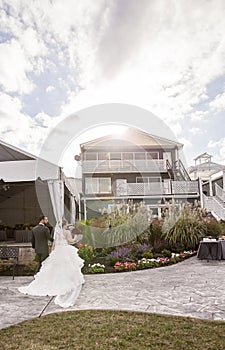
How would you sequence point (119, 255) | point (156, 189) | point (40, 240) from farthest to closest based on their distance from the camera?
1. point (156, 189)
2. point (119, 255)
3. point (40, 240)

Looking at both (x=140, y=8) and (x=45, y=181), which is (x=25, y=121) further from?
(x=140, y=8)

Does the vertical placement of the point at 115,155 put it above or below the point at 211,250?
above

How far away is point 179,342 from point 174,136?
86.5ft

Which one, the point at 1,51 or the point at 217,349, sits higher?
the point at 1,51

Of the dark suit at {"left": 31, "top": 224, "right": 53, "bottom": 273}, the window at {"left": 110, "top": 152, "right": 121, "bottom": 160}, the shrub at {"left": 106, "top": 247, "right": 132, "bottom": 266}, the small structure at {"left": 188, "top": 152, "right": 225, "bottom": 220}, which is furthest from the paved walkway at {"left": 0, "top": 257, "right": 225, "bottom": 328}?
the window at {"left": 110, "top": 152, "right": 121, "bottom": 160}

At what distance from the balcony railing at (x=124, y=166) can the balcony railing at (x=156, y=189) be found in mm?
1858

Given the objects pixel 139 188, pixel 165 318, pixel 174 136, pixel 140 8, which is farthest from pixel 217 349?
pixel 174 136

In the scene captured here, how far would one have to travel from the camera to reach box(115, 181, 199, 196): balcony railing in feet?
81.8

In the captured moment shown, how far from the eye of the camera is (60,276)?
24.9ft

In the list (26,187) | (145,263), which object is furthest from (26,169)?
(145,263)

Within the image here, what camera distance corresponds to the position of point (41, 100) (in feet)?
52.4

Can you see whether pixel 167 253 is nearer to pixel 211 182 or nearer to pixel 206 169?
pixel 211 182

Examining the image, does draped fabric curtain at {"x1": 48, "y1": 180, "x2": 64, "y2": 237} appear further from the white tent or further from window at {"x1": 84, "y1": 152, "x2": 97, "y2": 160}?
window at {"x1": 84, "y1": 152, "x2": 97, "y2": 160}

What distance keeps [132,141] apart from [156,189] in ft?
19.8
